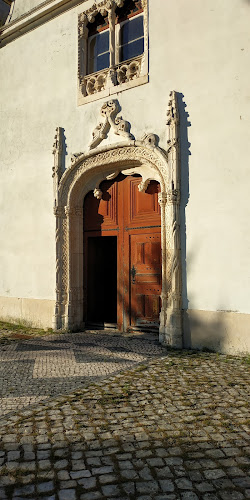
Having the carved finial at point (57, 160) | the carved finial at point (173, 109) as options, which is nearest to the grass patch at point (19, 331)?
the carved finial at point (57, 160)

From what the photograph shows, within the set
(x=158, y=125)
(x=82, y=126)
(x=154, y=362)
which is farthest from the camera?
(x=82, y=126)

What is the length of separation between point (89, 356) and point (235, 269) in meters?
2.31

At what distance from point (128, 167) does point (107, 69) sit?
187 centimetres

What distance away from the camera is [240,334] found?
473 cm

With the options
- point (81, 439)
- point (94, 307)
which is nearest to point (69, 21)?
point (94, 307)

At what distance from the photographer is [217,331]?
4.93 metres

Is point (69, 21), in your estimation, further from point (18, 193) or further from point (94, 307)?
point (94, 307)

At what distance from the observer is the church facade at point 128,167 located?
5.00 m

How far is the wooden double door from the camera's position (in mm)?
6094

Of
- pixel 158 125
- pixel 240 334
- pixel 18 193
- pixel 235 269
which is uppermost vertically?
pixel 158 125

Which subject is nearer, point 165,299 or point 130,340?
point 165,299

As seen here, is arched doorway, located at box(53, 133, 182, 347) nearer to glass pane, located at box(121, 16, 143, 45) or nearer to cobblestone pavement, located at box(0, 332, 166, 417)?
cobblestone pavement, located at box(0, 332, 166, 417)

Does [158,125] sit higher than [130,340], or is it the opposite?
[158,125]

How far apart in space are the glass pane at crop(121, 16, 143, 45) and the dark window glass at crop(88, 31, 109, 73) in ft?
1.38
